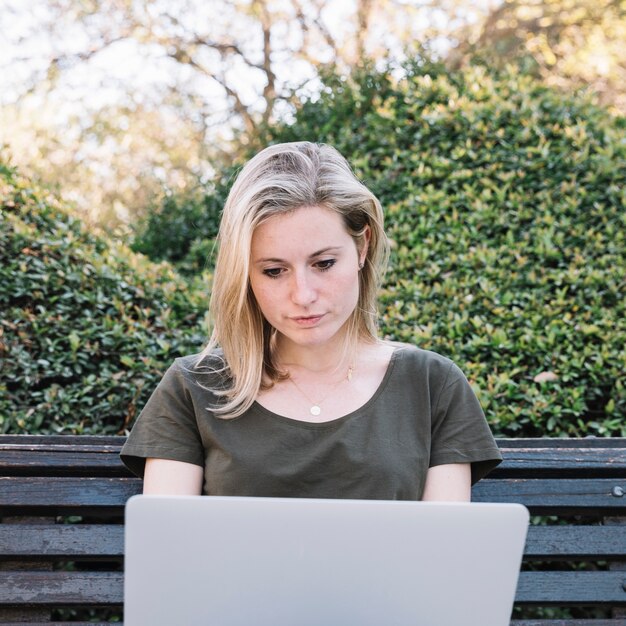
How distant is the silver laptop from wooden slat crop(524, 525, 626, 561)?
92 centimetres

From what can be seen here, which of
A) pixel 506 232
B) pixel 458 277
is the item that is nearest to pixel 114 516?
pixel 458 277

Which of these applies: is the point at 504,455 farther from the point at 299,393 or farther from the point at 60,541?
the point at 60,541

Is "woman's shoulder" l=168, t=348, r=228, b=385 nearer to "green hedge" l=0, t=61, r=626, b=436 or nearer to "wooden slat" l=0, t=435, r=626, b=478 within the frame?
"wooden slat" l=0, t=435, r=626, b=478

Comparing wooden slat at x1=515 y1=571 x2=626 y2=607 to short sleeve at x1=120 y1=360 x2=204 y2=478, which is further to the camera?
wooden slat at x1=515 y1=571 x2=626 y2=607

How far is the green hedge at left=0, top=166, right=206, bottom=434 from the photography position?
8.21ft

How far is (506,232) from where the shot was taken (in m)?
3.21

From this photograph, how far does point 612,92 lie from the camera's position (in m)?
8.36

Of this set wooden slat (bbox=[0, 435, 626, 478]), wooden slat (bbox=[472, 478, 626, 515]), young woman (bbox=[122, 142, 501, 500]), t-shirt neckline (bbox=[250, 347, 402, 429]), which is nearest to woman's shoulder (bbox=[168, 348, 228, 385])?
young woman (bbox=[122, 142, 501, 500])

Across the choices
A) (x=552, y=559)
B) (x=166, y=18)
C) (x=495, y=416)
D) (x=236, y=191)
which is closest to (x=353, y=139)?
(x=495, y=416)

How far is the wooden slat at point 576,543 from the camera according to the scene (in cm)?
206

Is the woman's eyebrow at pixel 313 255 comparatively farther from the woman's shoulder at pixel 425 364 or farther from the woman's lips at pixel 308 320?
the woman's shoulder at pixel 425 364

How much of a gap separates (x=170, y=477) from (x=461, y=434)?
2.30 feet

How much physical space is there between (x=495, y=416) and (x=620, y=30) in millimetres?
7051

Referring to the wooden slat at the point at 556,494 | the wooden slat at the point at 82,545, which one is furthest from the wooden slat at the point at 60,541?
the wooden slat at the point at 556,494
